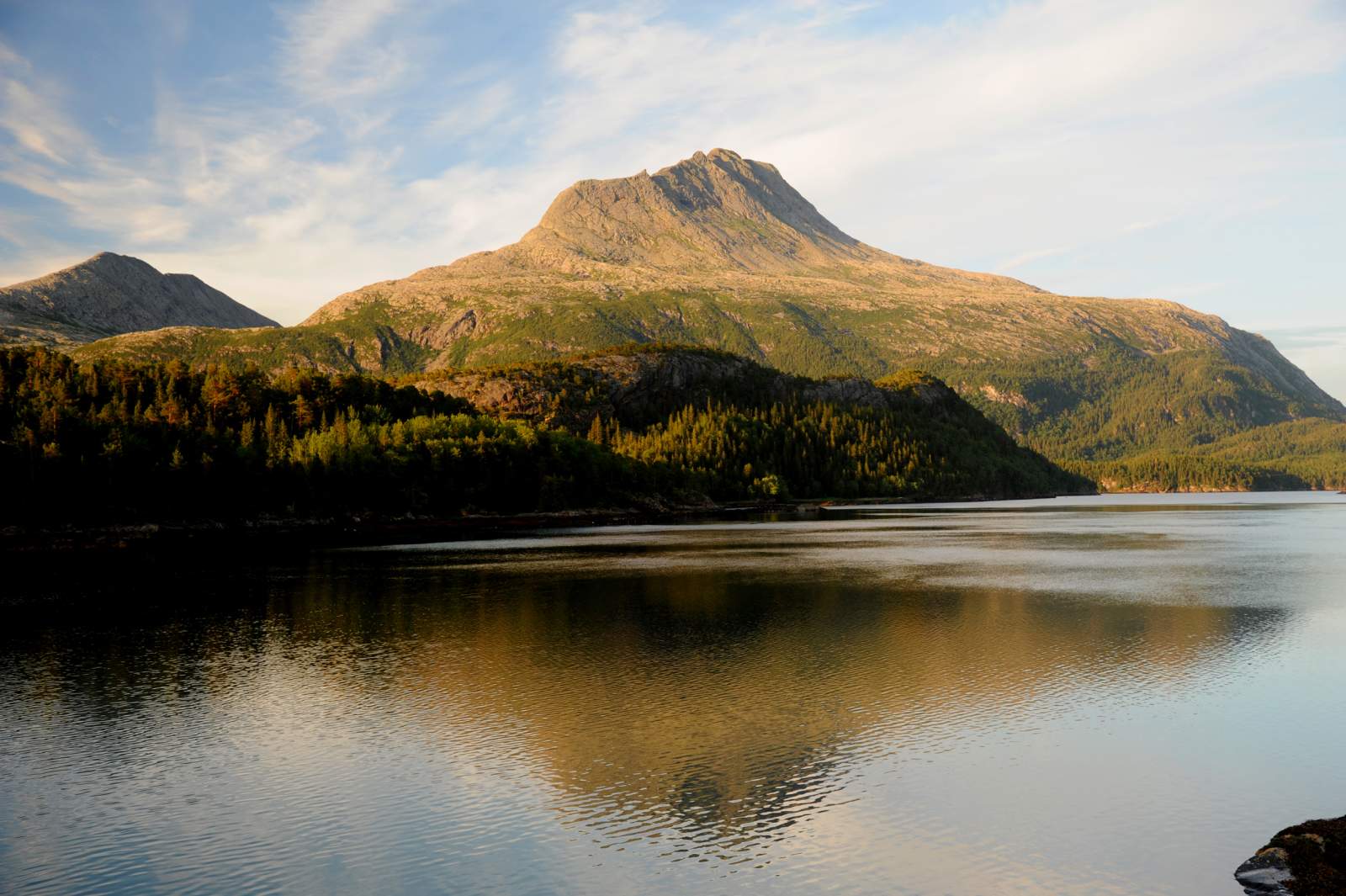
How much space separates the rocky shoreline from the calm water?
0.50 meters

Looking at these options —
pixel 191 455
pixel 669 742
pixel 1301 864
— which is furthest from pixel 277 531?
pixel 1301 864

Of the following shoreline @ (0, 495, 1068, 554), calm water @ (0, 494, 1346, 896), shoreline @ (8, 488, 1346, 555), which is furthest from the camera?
shoreline @ (0, 495, 1068, 554)

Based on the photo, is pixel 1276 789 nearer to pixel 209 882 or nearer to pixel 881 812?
pixel 881 812

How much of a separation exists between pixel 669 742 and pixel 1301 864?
15.0m

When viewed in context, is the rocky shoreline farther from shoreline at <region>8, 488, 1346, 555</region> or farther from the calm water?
shoreline at <region>8, 488, 1346, 555</region>

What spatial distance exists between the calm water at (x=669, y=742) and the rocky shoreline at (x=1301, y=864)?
50 centimetres

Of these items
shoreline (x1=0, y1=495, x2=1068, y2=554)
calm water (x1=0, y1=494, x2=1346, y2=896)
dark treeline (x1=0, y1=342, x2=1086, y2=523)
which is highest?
dark treeline (x1=0, y1=342, x2=1086, y2=523)

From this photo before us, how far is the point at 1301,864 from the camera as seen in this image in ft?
57.1

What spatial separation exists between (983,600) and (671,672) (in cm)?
2817

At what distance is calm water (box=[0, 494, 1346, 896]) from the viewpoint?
61.6 feet

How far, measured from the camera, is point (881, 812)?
2117 cm

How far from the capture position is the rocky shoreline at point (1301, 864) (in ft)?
55.0

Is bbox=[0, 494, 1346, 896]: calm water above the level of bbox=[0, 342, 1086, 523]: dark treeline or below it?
below

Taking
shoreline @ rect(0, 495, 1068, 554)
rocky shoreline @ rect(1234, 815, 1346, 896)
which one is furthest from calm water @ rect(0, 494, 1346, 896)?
shoreline @ rect(0, 495, 1068, 554)
